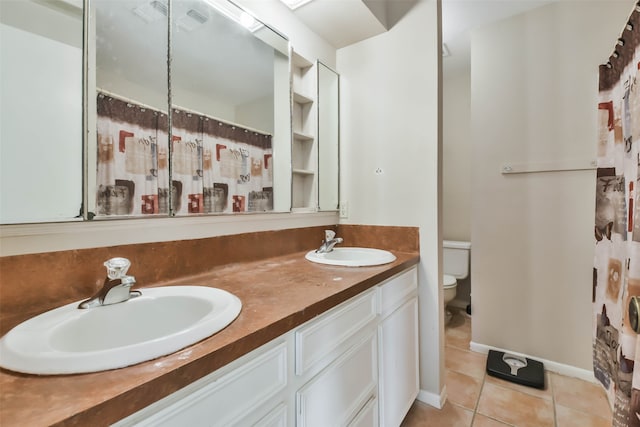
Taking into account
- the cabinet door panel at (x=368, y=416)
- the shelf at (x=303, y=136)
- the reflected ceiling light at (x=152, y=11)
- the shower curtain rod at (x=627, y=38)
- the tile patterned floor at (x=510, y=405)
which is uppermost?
the reflected ceiling light at (x=152, y=11)

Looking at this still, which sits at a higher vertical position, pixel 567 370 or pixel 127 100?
pixel 127 100

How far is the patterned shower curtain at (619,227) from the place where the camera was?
837mm

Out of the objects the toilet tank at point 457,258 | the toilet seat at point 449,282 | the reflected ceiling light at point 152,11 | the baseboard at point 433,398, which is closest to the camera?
the reflected ceiling light at point 152,11

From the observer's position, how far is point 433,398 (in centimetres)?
154

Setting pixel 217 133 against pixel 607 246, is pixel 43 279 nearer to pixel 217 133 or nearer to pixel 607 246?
pixel 217 133

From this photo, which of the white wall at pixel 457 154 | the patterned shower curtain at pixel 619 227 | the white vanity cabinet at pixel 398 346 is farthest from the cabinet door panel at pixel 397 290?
the white wall at pixel 457 154

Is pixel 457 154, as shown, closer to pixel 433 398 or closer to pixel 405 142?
pixel 405 142

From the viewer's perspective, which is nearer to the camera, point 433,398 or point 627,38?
point 627,38

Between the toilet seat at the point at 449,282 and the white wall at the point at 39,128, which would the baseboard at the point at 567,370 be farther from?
the white wall at the point at 39,128

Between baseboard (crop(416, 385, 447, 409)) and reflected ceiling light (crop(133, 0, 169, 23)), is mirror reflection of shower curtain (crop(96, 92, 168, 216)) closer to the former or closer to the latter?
reflected ceiling light (crop(133, 0, 169, 23))

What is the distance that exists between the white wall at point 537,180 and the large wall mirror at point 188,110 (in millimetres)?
1519

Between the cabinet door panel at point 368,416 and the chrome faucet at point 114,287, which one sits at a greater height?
the chrome faucet at point 114,287

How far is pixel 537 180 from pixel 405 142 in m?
1.03

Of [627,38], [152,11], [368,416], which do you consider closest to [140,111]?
[152,11]
